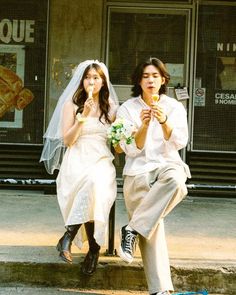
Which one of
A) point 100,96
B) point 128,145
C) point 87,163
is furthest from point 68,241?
point 100,96

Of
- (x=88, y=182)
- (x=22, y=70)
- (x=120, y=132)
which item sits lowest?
(x=88, y=182)

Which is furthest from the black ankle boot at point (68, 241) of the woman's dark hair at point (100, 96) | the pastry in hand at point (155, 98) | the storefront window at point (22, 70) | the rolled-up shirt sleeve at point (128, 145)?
the storefront window at point (22, 70)

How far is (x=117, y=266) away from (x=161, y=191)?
81 cm

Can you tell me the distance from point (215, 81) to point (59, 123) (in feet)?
12.3

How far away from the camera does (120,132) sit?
4613 mm

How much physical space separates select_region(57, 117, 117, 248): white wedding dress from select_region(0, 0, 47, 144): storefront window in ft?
11.4

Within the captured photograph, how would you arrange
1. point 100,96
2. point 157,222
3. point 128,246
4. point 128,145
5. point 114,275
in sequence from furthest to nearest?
point 100,96 → point 114,275 → point 128,145 → point 128,246 → point 157,222

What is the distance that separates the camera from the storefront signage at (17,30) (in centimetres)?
831

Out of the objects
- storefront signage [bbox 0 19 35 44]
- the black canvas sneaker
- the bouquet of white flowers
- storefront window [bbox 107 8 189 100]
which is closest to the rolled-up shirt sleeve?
the bouquet of white flowers

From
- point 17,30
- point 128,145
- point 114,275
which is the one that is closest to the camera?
point 128,145

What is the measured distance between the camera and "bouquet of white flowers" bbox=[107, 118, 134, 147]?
461 cm

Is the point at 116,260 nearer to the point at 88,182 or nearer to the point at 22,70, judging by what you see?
the point at 88,182

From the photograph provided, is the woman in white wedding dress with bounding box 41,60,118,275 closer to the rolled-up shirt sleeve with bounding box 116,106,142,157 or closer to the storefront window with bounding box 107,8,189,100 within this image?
the rolled-up shirt sleeve with bounding box 116,106,142,157

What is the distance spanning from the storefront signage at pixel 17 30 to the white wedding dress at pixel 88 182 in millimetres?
A: 3668
